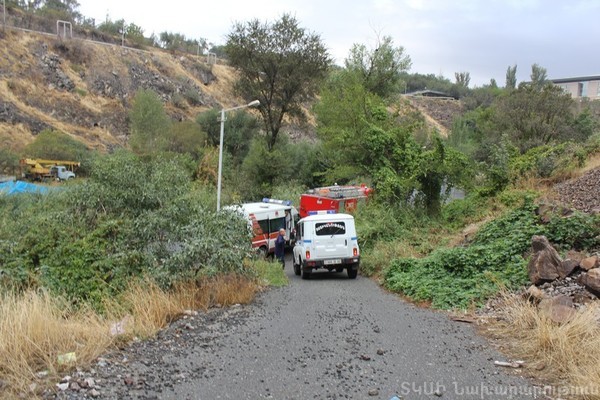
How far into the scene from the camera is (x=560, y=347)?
6383mm

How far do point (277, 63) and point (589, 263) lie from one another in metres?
32.4

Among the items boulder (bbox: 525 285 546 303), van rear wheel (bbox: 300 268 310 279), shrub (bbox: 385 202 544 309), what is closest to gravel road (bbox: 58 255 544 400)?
boulder (bbox: 525 285 546 303)

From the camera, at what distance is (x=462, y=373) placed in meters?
6.29

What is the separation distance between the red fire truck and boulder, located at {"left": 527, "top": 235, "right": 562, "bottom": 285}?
16039 mm

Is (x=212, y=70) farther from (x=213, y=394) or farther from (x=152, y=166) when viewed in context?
(x=213, y=394)

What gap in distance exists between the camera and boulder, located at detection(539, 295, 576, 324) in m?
7.20

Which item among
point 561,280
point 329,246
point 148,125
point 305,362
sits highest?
point 148,125

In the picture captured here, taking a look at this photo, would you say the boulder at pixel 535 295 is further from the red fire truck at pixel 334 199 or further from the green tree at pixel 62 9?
the green tree at pixel 62 9

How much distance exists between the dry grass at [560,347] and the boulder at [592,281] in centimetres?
94

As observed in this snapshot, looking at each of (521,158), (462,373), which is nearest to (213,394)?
(462,373)

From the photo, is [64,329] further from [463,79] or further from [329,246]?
[463,79]

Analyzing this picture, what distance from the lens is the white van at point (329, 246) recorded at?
17.1 meters

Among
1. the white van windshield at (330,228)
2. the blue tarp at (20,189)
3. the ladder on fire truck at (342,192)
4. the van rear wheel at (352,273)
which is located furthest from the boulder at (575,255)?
the blue tarp at (20,189)

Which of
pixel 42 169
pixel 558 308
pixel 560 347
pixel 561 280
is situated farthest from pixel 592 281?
pixel 42 169
